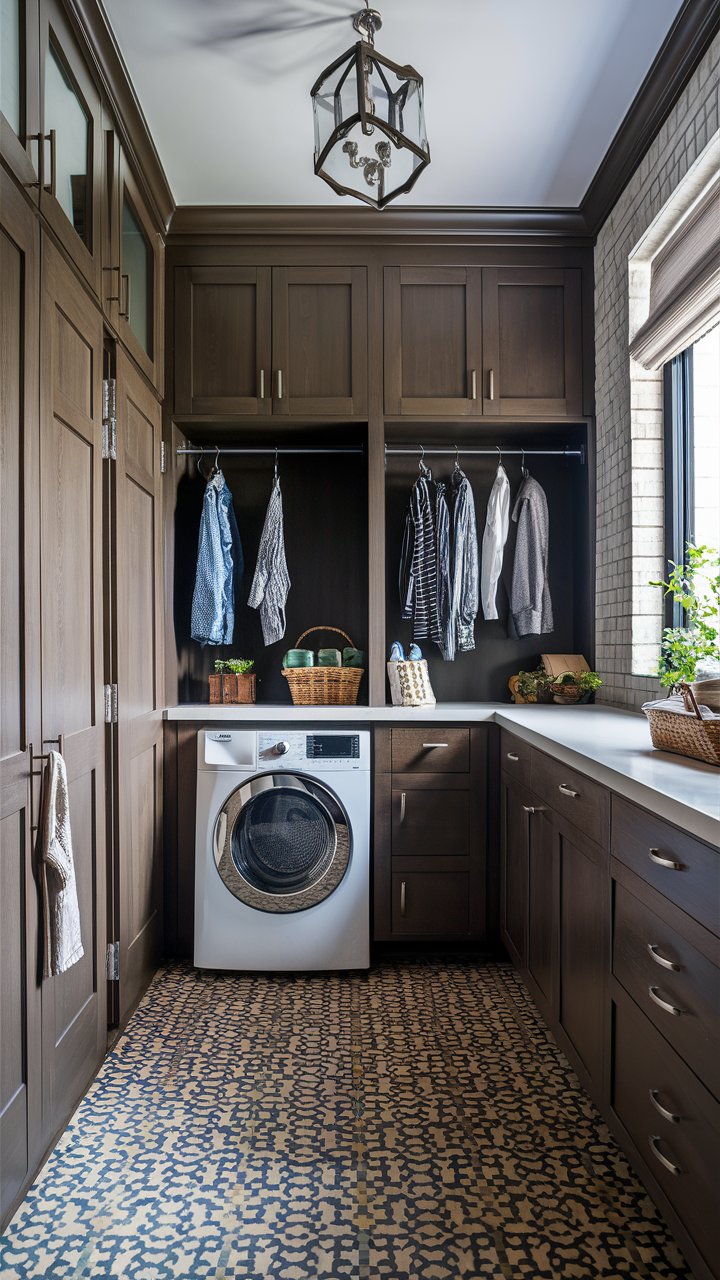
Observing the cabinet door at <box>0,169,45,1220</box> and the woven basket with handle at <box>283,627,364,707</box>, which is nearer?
the cabinet door at <box>0,169,45,1220</box>

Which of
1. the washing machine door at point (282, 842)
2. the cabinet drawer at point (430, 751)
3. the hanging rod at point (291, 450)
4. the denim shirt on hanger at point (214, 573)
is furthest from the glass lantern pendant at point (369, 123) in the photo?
the washing machine door at point (282, 842)

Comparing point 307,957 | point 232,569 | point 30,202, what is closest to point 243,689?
point 232,569

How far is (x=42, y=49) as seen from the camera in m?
1.67

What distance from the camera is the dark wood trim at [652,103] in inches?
79.0

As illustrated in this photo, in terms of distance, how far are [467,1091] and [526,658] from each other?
182 cm

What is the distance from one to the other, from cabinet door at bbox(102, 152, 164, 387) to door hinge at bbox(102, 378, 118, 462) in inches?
7.0

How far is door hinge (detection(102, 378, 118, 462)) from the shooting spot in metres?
2.18

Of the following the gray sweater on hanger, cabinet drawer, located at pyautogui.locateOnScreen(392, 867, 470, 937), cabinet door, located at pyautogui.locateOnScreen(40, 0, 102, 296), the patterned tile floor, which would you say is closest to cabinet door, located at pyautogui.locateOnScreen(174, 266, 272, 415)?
cabinet door, located at pyautogui.locateOnScreen(40, 0, 102, 296)

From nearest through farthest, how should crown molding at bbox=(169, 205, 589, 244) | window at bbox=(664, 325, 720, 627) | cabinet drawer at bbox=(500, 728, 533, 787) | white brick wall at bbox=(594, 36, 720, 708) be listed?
cabinet drawer at bbox=(500, 728, 533, 787) < window at bbox=(664, 325, 720, 627) < white brick wall at bbox=(594, 36, 720, 708) < crown molding at bbox=(169, 205, 589, 244)

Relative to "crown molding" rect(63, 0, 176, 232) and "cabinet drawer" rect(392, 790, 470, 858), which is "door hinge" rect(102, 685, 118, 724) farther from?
"crown molding" rect(63, 0, 176, 232)

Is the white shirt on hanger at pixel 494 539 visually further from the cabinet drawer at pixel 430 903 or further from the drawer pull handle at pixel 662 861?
the drawer pull handle at pixel 662 861

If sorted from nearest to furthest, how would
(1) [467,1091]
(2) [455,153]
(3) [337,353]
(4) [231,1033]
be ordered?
(1) [467,1091] → (4) [231,1033] → (2) [455,153] → (3) [337,353]

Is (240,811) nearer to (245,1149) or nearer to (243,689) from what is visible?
(243,689)

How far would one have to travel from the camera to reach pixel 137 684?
8.01ft
